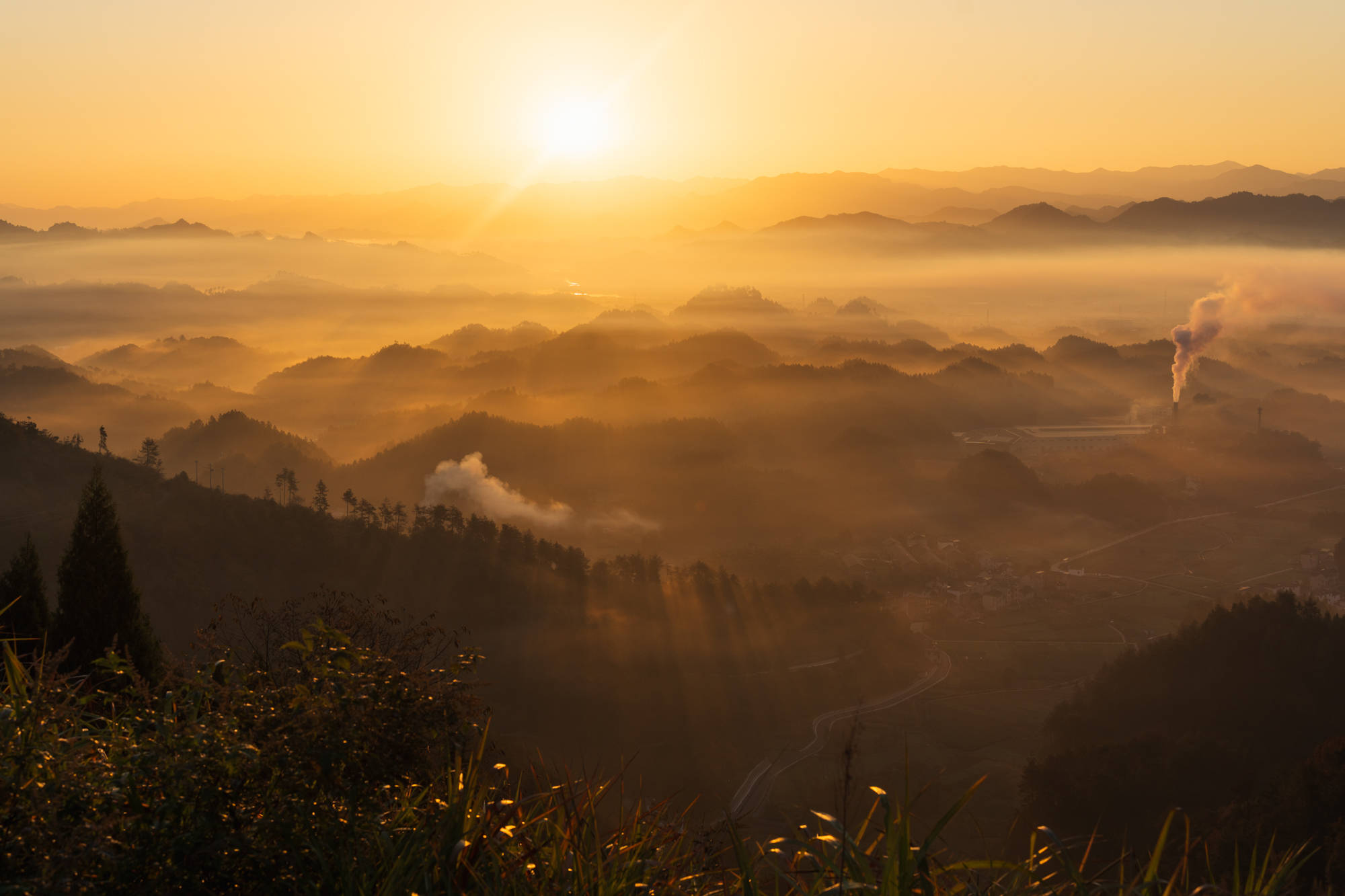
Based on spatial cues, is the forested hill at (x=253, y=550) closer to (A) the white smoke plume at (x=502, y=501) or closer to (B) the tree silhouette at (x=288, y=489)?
(B) the tree silhouette at (x=288, y=489)

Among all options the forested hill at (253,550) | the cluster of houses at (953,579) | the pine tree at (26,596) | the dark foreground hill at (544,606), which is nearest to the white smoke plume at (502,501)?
the cluster of houses at (953,579)

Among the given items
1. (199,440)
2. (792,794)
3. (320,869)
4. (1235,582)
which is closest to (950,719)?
(792,794)

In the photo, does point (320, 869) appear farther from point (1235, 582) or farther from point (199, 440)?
point (199, 440)

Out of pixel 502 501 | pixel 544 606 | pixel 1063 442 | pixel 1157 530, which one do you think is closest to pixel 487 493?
pixel 502 501

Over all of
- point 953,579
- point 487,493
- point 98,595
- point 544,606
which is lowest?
point 953,579

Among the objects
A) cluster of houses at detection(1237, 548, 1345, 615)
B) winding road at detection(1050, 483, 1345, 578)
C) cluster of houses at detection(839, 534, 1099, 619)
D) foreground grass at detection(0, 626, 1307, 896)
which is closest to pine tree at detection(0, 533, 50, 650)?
foreground grass at detection(0, 626, 1307, 896)

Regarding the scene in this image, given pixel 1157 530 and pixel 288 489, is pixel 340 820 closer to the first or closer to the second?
pixel 288 489
